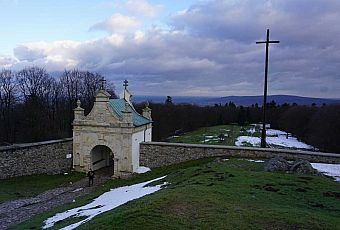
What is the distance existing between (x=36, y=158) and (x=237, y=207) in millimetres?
17276

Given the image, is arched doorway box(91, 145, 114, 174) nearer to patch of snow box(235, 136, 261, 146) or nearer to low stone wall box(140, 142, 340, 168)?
low stone wall box(140, 142, 340, 168)

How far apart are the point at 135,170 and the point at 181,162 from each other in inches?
125

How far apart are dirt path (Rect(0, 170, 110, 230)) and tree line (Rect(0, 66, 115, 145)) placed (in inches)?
793

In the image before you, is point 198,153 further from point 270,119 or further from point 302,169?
point 270,119

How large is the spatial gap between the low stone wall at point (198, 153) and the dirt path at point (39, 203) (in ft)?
12.2

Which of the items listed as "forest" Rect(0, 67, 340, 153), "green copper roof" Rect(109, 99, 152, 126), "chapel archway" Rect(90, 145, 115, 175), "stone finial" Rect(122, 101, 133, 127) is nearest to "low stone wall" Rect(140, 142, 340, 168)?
"green copper roof" Rect(109, 99, 152, 126)

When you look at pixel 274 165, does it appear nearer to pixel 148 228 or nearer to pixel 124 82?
pixel 148 228

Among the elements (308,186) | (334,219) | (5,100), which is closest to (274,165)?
(308,186)

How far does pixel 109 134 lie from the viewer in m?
23.0

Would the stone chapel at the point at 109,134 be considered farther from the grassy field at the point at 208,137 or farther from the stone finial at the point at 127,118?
the grassy field at the point at 208,137

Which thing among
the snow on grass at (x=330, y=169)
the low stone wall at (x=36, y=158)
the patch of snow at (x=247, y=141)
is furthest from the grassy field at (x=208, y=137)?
the snow on grass at (x=330, y=169)

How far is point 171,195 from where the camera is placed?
34.0ft

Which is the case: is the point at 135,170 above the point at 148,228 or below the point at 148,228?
below

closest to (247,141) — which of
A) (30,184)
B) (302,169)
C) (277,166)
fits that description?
(277,166)
